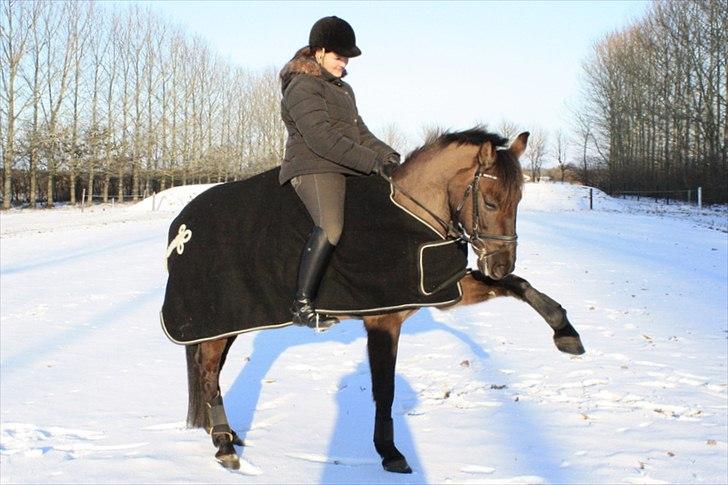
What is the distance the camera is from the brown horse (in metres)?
4.00

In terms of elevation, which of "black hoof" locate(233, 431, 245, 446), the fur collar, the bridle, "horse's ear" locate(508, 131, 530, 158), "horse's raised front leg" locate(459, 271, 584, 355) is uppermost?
the fur collar

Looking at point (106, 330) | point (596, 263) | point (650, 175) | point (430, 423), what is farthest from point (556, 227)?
point (650, 175)

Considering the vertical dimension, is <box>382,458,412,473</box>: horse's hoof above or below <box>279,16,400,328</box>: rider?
below

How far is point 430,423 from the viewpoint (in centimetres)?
520

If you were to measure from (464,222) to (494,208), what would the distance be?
0.77 feet

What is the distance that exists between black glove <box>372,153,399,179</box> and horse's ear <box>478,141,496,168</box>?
664 millimetres

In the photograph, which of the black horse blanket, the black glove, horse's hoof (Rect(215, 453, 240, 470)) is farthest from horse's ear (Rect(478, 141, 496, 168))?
horse's hoof (Rect(215, 453, 240, 470))

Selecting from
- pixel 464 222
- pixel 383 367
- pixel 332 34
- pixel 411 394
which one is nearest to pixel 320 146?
pixel 332 34

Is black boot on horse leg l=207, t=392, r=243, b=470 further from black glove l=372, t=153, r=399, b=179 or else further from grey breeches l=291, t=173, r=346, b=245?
black glove l=372, t=153, r=399, b=179

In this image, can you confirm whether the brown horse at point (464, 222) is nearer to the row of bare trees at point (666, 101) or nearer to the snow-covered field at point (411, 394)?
the snow-covered field at point (411, 394)

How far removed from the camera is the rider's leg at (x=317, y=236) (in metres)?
4.29

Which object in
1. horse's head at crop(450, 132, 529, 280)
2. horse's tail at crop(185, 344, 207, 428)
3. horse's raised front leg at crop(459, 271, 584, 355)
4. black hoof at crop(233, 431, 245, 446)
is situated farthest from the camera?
horse's tail at crop(185, 344, 207, 428)

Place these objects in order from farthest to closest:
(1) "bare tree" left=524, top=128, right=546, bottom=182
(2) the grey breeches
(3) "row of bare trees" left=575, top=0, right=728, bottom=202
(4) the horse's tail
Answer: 1. (1) "bare tree" left=524, top=128, right=546, bottom=182
2. (3) "row of bare trees" left=575, top=0, right=728, bottom=202
3. (4) the horse's tail
4. (2) the grey breeches

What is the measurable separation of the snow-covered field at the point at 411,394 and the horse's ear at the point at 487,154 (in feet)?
6.24
